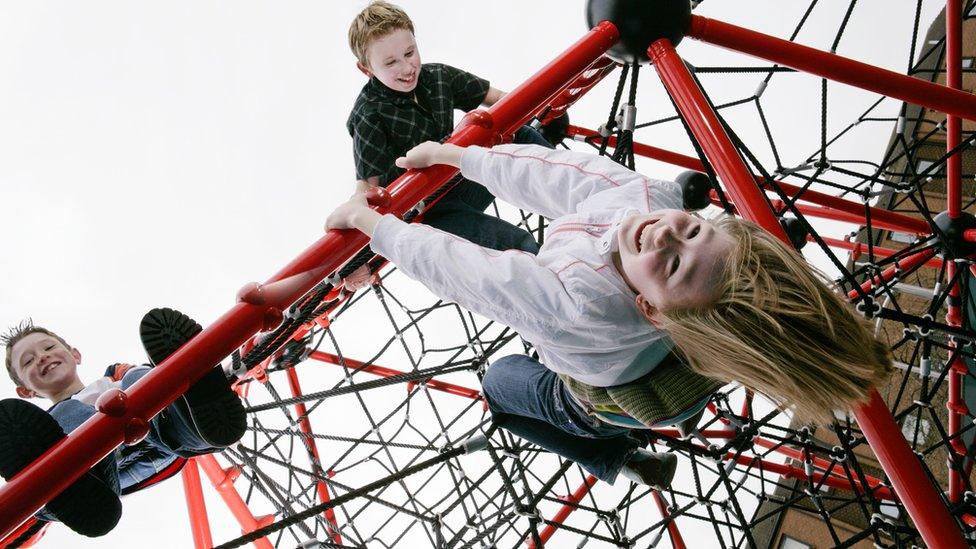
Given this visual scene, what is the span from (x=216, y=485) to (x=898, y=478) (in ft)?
9.22

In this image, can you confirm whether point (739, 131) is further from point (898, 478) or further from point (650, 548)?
point (898, 478)

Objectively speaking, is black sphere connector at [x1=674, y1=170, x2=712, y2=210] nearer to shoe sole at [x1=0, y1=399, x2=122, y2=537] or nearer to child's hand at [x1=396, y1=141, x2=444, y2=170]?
child's hand at [x1=396, y1=141, x2=444, y2=170]

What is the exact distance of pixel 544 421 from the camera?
7.65 ft

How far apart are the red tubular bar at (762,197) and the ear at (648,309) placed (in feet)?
1.27

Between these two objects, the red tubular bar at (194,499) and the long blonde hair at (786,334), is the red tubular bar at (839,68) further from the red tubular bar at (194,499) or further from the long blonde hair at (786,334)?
the red tubular bar at (194,499)

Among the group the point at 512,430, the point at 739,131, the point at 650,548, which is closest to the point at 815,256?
the point at 739,131

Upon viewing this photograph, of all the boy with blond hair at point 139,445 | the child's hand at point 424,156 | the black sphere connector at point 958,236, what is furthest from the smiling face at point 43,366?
the black sphere connector at point 958,236

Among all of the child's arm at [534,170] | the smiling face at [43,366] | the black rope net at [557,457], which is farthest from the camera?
the black rope net at [557,457]

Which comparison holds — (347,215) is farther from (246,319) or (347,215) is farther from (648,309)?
(648,309)

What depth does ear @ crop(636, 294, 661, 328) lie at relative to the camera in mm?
1479

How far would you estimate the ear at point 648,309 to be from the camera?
1479mm

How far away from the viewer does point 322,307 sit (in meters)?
2.42

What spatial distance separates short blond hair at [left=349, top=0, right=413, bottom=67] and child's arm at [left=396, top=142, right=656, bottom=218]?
2.50 feet

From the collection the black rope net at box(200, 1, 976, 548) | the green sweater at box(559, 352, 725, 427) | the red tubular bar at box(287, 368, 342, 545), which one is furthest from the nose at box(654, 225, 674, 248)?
the red tubular bar at box(287, 368, 342, 545)
